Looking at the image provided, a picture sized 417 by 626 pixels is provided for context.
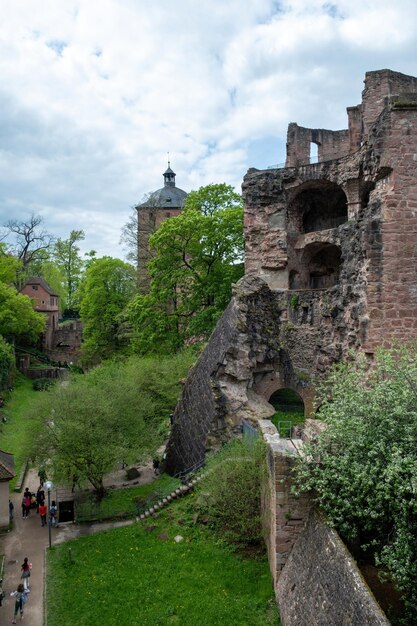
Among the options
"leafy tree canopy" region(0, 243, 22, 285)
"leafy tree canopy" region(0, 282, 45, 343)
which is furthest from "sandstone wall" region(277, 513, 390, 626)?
"leafy tree canopy" region(0, 243, 22, 285)

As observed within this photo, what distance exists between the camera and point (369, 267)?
14.0 m

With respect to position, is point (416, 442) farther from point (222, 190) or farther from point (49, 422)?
point (222, 190)

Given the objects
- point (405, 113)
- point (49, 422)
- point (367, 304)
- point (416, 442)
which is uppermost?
point (405, 113)

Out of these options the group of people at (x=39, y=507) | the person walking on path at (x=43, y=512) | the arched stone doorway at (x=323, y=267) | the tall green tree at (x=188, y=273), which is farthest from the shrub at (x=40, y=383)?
the arched stone doorway at (x=323, y=267)

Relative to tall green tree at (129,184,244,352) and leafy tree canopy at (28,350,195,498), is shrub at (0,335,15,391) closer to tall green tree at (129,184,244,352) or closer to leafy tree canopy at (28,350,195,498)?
tall green tree at (129,184,244,352)

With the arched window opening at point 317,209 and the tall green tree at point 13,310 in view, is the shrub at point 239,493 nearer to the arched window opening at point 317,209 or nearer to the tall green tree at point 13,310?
the arched window opening at point 317,209

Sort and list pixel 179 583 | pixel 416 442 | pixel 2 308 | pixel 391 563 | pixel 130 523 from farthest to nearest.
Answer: pixel 2 308 < pixel 130 523 < pixel 179 583 < pixel 416 442 < pixel 391 563

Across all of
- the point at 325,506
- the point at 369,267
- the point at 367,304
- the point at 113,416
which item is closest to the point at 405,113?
the point at 369,267

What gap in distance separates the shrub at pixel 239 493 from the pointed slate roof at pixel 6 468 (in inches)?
316

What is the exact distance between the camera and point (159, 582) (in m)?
12.1

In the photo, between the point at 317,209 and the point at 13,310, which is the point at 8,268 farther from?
the point at 317,209

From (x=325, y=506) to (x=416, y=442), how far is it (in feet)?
6.38

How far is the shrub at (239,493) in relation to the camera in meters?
12.9

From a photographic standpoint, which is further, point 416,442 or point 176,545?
point 176,545
